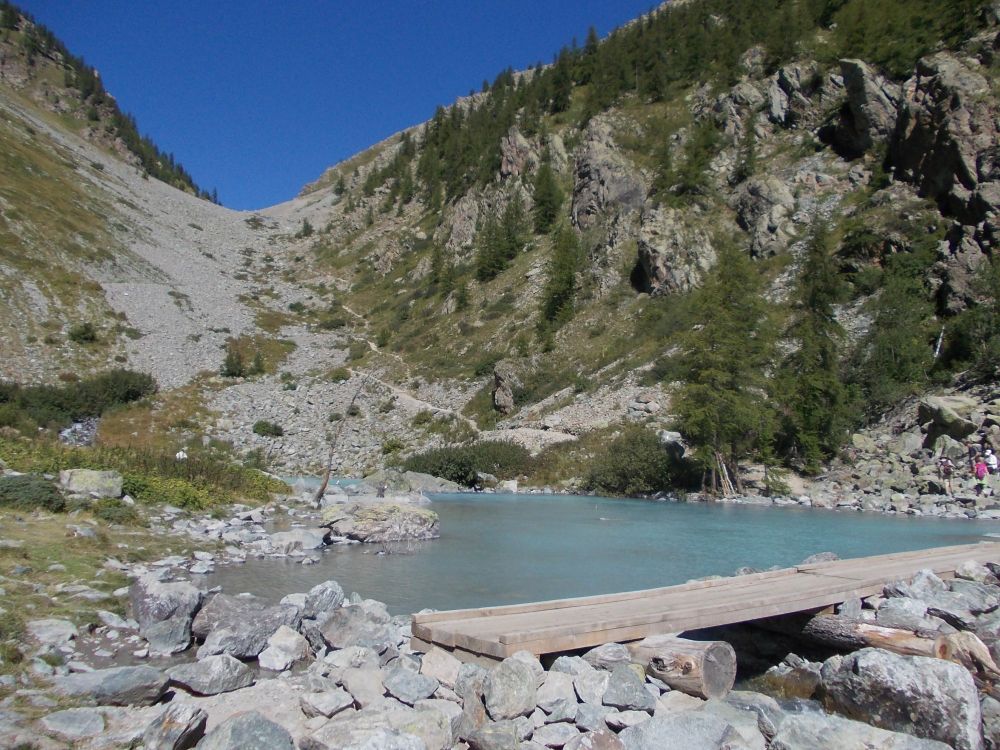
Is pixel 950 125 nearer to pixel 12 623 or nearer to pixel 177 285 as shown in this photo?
pixel 12 623

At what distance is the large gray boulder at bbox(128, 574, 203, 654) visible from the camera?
708 centimetres

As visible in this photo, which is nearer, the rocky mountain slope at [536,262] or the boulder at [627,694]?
the boulder at [627,694]

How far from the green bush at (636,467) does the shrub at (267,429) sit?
21.7 metres

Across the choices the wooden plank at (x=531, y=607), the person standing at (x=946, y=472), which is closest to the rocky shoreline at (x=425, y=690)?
the wooden plank at (x=531, y=607)

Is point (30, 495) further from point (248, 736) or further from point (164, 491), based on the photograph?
point (248, 736)

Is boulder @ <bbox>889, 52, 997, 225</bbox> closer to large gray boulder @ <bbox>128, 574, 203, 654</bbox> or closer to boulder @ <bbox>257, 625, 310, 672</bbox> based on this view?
boulder @ <bbox>257, 625, 310, 672</bbox>

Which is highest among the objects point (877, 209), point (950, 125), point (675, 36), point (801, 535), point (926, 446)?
point (675, 36)

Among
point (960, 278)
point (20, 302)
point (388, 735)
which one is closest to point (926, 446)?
point (960, 278)

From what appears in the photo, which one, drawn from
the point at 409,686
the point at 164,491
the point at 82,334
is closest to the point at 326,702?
the point at 409,686

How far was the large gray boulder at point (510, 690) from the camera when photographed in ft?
16.2

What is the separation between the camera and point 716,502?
89.3 feet

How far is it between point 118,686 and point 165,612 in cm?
218

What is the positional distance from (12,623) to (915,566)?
1139 centimetres

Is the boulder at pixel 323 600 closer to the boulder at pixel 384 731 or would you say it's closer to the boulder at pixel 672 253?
the boulder at pixel 384 731
